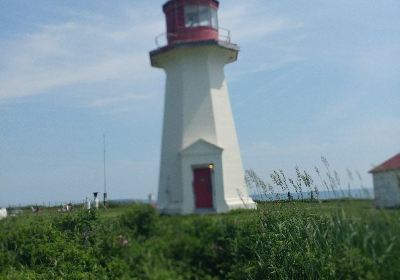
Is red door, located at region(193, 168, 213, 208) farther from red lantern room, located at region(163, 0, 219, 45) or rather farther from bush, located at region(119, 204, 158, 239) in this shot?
bush, located at region(119, 204, 158, 239)

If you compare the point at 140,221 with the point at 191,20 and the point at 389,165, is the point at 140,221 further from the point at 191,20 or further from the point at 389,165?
the point at 191,20

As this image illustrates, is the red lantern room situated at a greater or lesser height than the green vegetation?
Result: greater

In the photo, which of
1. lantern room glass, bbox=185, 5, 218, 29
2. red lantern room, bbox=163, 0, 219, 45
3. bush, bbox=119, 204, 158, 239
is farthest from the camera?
lantern room glass, bbox=185, 5, 218, 29

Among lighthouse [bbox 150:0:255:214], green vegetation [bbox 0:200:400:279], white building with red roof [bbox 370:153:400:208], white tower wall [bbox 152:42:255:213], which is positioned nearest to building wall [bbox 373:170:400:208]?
white building with red roof [bbox 370:153:400:208]

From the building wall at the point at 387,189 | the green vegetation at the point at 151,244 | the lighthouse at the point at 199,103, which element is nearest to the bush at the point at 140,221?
the green vegetation at the point at 151,244

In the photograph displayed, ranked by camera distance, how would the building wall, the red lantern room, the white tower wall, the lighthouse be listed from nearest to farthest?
the building wall, the lighthouse, the white tower wall, the red lantern room

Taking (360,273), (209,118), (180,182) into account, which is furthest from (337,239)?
(209,118)

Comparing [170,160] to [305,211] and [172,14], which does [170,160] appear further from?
[305,211]

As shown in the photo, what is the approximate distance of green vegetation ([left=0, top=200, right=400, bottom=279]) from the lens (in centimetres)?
497

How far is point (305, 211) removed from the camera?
4656 millimetres

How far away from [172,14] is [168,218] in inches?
363

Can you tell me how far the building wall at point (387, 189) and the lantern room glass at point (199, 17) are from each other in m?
13.2

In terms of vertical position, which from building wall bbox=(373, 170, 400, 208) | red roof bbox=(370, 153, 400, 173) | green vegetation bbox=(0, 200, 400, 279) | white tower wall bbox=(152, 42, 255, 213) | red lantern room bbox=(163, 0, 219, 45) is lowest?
green vegetation bbox=(0, 200, 400, 279)

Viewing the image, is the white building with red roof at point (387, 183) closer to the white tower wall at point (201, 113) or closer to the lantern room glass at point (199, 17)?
the white tower wall at point (201, 113)
